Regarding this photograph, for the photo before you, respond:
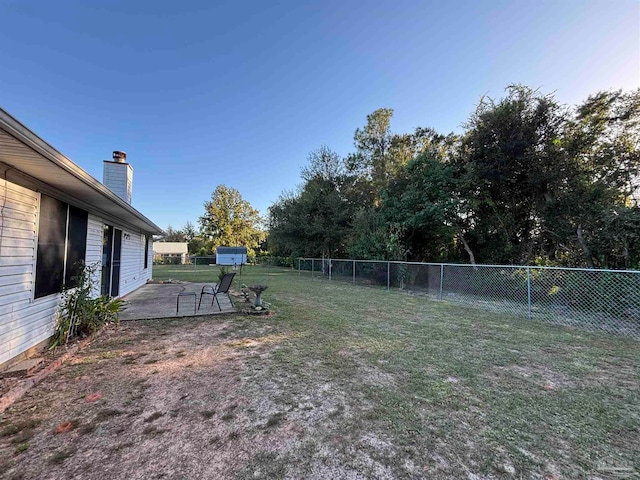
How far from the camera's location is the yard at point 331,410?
166 cm

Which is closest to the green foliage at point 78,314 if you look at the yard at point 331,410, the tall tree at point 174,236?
the yard at point 331,410

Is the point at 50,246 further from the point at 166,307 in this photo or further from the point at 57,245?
the point at 166,307

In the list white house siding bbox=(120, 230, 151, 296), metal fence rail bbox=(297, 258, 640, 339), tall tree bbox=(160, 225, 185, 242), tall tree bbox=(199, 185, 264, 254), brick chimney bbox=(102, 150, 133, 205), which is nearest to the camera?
metal fence rail bbox=(297, 258, 640, 339)

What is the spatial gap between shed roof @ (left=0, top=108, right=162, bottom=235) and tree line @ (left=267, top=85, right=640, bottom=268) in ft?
31.1

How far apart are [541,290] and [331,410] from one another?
24.7 feet

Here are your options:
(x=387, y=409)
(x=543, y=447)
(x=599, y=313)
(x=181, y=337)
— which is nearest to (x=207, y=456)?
(x=387, y=409)

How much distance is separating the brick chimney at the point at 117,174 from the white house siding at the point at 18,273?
19.3ft

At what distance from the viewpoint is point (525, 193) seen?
32.7ft

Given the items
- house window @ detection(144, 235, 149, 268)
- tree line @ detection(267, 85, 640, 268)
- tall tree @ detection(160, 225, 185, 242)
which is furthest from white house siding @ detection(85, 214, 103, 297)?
tall tree @ detection(160, 225, 185, 242)

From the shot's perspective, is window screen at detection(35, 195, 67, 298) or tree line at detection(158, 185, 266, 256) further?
tree line at detection(158, 185, 266, 256)

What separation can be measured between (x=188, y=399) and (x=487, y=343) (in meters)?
4.11

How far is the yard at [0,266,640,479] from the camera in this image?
1656 mm

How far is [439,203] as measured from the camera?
34.6 ft

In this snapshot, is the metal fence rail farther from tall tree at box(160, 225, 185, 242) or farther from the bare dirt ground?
tall tree at box(160, 225, 185, 242)
